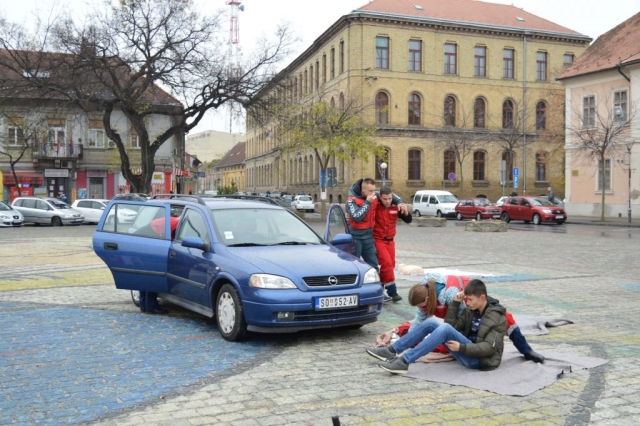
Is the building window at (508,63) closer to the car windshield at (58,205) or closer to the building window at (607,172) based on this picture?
the building window at (607,172)

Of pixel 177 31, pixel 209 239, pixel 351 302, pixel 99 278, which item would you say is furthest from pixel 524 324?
pixel 177 31

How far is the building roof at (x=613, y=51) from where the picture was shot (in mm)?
38875

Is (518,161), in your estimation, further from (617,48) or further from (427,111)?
(617,48)

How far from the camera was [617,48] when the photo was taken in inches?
1598

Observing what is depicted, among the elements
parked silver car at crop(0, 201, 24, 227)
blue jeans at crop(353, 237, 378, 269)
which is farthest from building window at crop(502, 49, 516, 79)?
blue jeans at crop(353, 237, 378, 269)

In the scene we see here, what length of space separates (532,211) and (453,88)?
84.4 ft

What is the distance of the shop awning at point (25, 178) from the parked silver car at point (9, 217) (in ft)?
50.6

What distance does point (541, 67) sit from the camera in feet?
204

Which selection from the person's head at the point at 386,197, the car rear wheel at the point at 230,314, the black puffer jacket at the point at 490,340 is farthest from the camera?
the person's head at the point at 386,197

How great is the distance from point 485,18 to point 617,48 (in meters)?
22.4

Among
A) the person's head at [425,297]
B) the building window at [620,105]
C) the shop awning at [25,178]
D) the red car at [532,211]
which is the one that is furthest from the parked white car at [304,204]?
the person's head at [425,297]

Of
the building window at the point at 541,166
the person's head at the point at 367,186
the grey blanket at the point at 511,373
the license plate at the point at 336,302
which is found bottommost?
the grey blanket at the point at 511,373

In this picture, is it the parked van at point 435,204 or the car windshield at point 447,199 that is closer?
the parked van at point 435,204

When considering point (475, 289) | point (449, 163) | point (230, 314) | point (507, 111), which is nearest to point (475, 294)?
point (475, 289)
